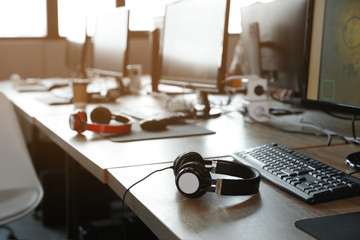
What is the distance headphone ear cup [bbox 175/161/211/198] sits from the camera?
792mm

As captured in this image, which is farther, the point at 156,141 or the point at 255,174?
the point at 156,141

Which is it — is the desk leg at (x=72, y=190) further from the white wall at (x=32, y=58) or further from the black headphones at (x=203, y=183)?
the white wall at (x=32, y=58)

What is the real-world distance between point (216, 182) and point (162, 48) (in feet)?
4.62

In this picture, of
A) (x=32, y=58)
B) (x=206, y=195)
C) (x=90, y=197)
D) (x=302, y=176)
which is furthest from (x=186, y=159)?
(x=32, y=58)

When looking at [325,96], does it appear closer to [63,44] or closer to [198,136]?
[198,136]

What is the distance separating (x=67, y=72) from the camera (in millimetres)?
4414

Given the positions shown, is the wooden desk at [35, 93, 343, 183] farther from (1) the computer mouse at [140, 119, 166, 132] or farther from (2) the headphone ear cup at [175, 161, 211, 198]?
(2) the headphone ear cup at [175, 161, 211, 198]

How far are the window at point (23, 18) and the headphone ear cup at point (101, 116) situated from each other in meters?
3.32

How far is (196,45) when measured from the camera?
6.05 feet

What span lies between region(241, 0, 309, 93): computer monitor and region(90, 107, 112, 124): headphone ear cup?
741 millimetres

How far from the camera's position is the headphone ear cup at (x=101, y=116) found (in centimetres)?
153

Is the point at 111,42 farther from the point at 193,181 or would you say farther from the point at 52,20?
the point at 52,20

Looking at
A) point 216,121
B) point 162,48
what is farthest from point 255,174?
point 162,48

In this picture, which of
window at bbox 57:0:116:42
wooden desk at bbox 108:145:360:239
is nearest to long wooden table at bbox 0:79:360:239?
wooden desk at bbox 108:145:360:239
